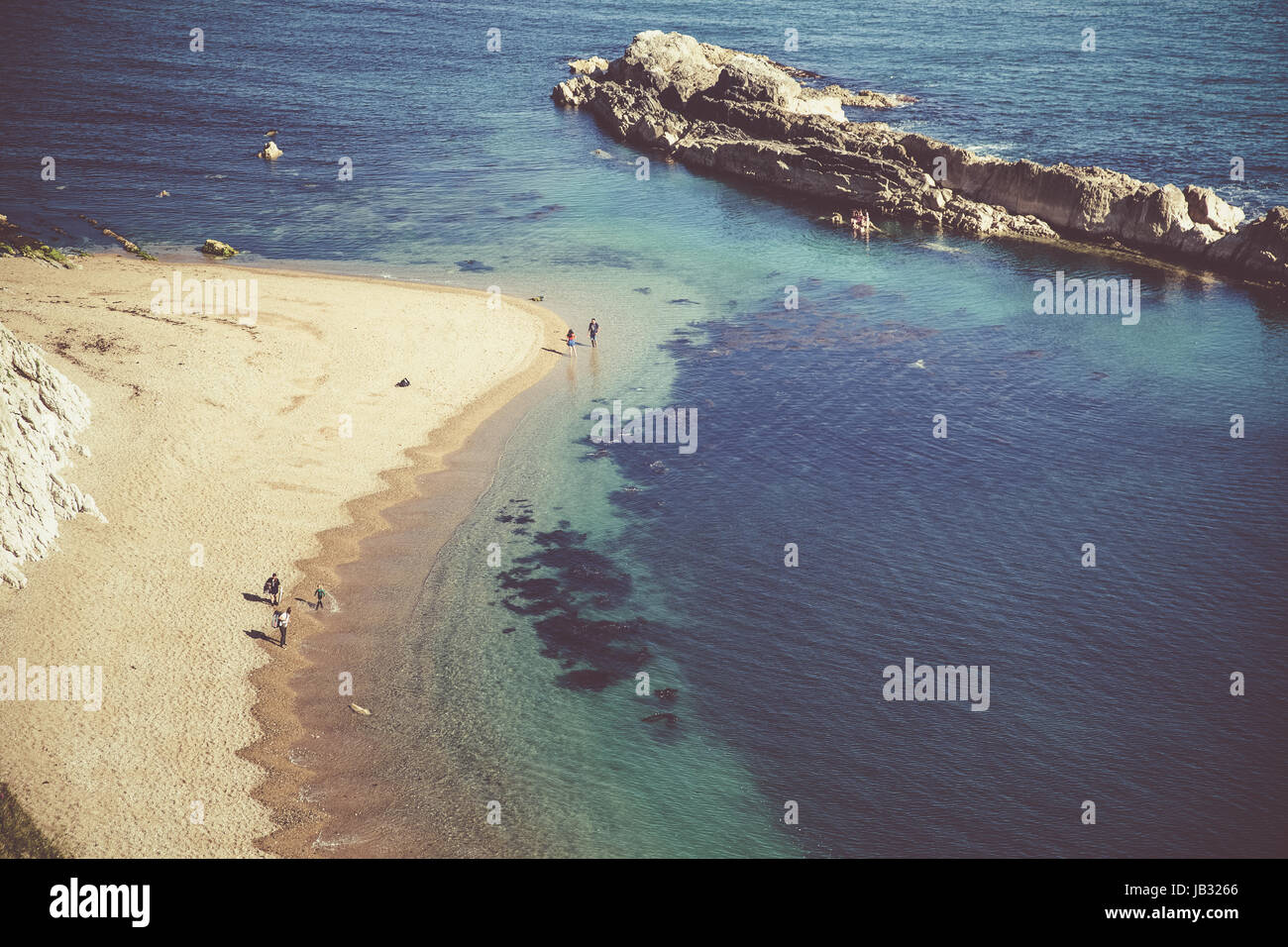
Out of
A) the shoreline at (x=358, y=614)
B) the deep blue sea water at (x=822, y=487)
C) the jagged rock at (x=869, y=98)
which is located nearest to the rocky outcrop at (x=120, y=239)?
the deep blue sea water at (x=822, y=487)

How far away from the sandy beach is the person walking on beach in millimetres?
603

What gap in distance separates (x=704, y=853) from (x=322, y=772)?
13759 millimetres

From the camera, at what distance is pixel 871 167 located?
92.2 metres

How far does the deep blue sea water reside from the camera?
111 feet

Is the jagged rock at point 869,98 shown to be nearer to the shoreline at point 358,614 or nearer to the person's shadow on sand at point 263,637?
the shoreline at point 358,614

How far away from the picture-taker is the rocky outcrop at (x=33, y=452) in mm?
38844

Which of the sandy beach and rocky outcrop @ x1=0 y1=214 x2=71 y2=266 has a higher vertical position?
rocky outcrop @ x1=0 y1=214 x2=71 y2=266

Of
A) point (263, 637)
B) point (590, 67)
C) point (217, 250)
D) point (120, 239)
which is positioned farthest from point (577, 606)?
point (590, 67)

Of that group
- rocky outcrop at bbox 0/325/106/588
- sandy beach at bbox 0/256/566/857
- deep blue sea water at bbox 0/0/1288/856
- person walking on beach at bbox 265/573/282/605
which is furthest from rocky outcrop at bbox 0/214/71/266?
person walking on beach at bbox 265/573/282/605

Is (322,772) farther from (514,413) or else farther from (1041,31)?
(1041,31)

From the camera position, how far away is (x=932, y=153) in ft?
296

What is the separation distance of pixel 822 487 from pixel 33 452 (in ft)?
121

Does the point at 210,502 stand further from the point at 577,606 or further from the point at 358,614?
the point at 577,606

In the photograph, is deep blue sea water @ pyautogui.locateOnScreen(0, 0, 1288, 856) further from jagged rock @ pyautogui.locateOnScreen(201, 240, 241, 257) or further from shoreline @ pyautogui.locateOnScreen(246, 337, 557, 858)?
jagged rock @ pyautogui.locateOnScreen(201, 240, 241, 257)
